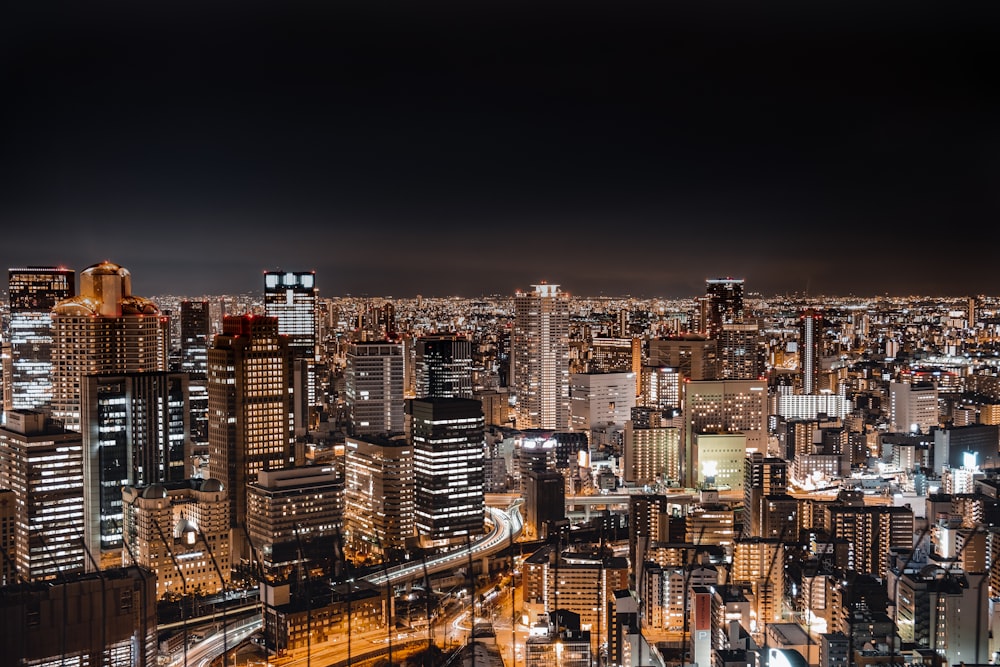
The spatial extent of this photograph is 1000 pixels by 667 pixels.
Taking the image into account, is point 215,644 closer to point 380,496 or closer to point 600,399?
point 380,496

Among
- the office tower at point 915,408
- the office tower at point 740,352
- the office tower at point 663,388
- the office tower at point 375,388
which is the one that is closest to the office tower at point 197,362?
the office tower at point 375,388

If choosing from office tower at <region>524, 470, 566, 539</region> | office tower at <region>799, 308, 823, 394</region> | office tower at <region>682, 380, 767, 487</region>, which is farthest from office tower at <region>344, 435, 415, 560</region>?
office tower at <region>799, 308, 823, 394</region>

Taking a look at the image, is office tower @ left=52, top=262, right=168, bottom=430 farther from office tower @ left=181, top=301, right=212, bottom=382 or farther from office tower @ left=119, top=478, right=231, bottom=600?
office tower @ left=119, top=478, right=231, bottom=600

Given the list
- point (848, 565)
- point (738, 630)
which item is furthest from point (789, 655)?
point (848, 565)

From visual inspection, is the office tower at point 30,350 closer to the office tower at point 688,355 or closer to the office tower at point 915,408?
the office tower at point 688,355

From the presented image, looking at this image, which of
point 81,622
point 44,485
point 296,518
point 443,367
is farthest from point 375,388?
point 81,622

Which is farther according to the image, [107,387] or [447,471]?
[447,471]
